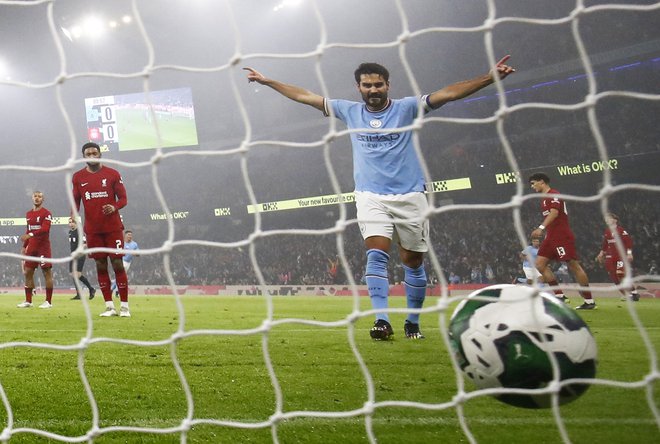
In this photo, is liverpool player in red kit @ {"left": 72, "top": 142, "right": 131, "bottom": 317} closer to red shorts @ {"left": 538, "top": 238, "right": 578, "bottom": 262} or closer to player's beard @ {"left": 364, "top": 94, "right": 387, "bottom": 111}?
player's beard @ {"left": 364, "top": 94, "right": 387, "bottom": 111}

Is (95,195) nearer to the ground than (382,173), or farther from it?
farther from it

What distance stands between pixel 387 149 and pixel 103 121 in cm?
2274

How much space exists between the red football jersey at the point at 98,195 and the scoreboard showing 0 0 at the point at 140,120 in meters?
17.5

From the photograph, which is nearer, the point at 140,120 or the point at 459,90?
the point at 459,90

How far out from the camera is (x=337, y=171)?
71.3 ft

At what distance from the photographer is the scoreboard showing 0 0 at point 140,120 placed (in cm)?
2247

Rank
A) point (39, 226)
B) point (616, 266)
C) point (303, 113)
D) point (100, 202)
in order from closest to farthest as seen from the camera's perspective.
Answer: point (100, 202)
point (39, 226)
point (616, 266)
point (303, 113)

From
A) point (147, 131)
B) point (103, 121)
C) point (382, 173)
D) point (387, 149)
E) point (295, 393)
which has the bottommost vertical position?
point (295, 393)

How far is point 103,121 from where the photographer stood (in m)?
23.6

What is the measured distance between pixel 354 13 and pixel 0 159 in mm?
18627

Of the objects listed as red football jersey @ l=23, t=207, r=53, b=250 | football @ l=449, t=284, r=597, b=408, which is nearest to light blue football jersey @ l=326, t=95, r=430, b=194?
football @ l=449, t=284, r=597, b=408

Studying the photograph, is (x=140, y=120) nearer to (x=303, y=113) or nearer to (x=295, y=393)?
(x=303, y=113)

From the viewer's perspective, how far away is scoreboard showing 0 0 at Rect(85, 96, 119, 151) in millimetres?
23406

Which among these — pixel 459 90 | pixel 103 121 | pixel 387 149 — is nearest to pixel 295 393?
pixel 387 149
